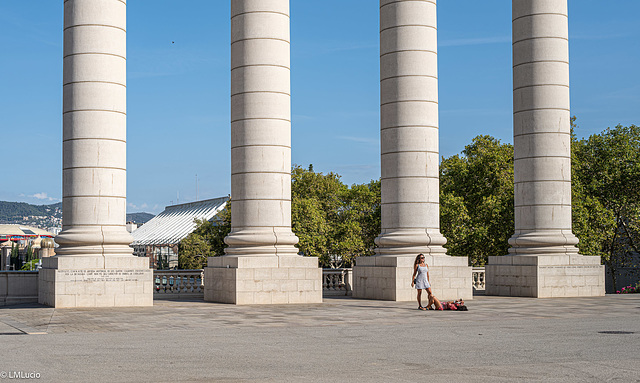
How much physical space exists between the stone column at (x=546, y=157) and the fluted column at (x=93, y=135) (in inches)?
1057

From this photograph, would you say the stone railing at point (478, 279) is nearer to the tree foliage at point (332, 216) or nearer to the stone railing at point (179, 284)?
the stone railing at point (179, 284)

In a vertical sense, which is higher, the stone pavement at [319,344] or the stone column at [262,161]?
the stone column at [262,161]

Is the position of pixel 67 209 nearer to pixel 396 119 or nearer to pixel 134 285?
pixel 134 285

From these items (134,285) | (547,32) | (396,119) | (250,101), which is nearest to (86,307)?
(134,285)

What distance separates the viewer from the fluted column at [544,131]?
56.3 metres

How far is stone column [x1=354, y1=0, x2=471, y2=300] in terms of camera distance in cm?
5269

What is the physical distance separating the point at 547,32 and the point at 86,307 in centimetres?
3454

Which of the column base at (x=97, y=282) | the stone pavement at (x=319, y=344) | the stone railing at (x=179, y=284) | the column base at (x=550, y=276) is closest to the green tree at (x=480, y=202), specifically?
the column base at (x=550, y=276)

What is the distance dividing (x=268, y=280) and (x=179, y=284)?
957 cm

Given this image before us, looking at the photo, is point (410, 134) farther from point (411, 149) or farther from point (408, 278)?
point (408, 278)

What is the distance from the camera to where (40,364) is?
22172mm

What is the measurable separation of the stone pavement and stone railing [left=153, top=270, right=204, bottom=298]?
10.4 meters

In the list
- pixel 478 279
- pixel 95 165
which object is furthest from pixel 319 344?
pixel 478 279

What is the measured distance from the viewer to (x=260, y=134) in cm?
4944
